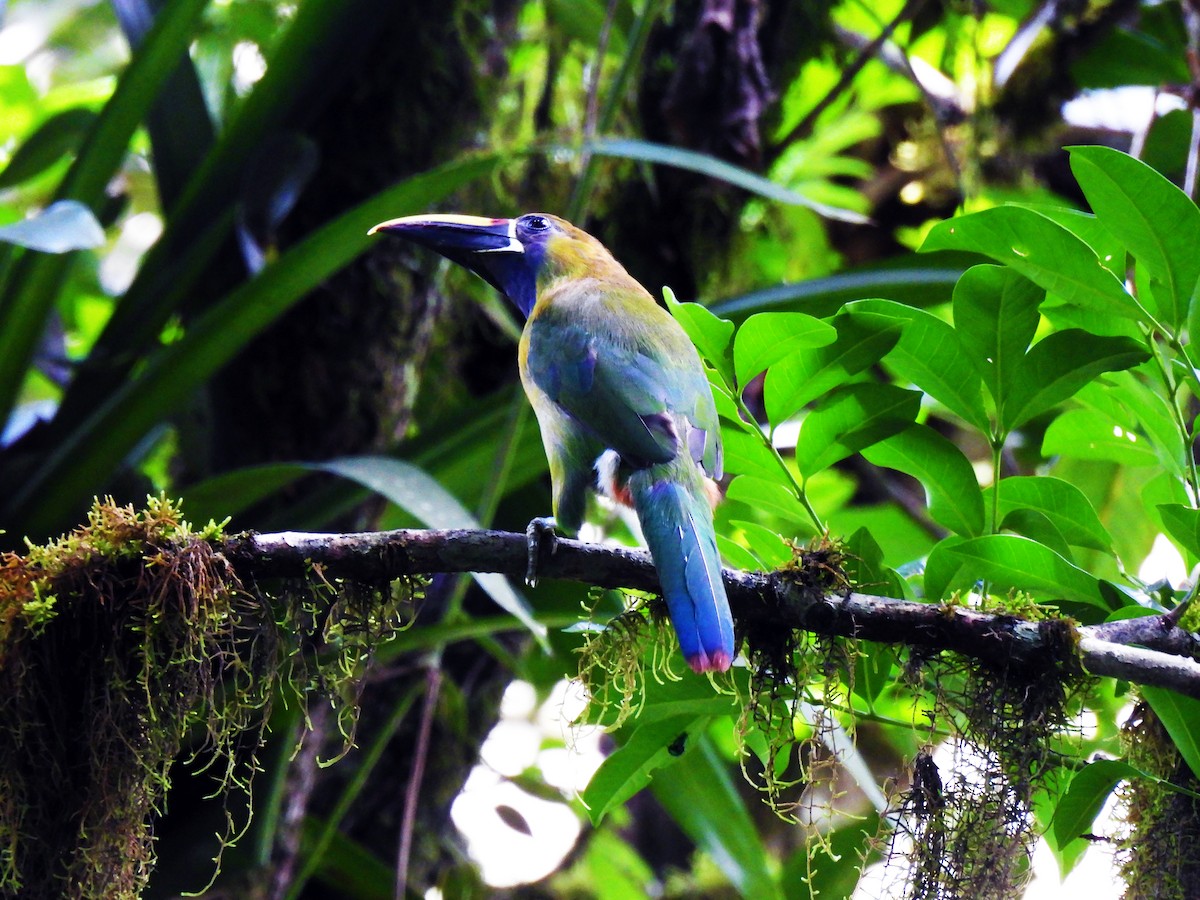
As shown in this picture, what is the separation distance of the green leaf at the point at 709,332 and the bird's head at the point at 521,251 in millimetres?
982

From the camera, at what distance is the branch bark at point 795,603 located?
1.61 m

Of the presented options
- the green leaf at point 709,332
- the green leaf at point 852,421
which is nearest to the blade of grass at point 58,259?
the green leaf at point 709,332

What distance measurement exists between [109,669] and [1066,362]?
1.53 m

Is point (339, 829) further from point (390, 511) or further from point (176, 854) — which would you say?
point (390, 511)

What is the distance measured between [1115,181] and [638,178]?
264cm

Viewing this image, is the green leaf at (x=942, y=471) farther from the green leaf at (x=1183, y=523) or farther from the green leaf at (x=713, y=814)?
the green leaf at (x=713, y=814)

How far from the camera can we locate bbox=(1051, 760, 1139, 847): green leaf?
169cm

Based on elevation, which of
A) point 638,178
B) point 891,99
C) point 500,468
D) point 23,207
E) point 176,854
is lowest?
point 176,854

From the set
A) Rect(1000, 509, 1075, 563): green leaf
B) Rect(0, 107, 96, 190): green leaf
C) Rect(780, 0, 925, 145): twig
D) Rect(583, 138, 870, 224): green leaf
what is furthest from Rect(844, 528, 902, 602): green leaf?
Rect(0, 107, 96, 190): green leaf

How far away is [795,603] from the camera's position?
169cm

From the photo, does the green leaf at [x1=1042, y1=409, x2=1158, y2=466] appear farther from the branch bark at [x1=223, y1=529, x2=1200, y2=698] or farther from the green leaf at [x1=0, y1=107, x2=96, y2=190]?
the green leaf at [x1=0, y1=107, x2=96, y2=190]

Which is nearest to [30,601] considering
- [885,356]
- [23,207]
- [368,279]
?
[885,356]

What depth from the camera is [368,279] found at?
3625mm

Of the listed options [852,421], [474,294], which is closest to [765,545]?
[852,421]
